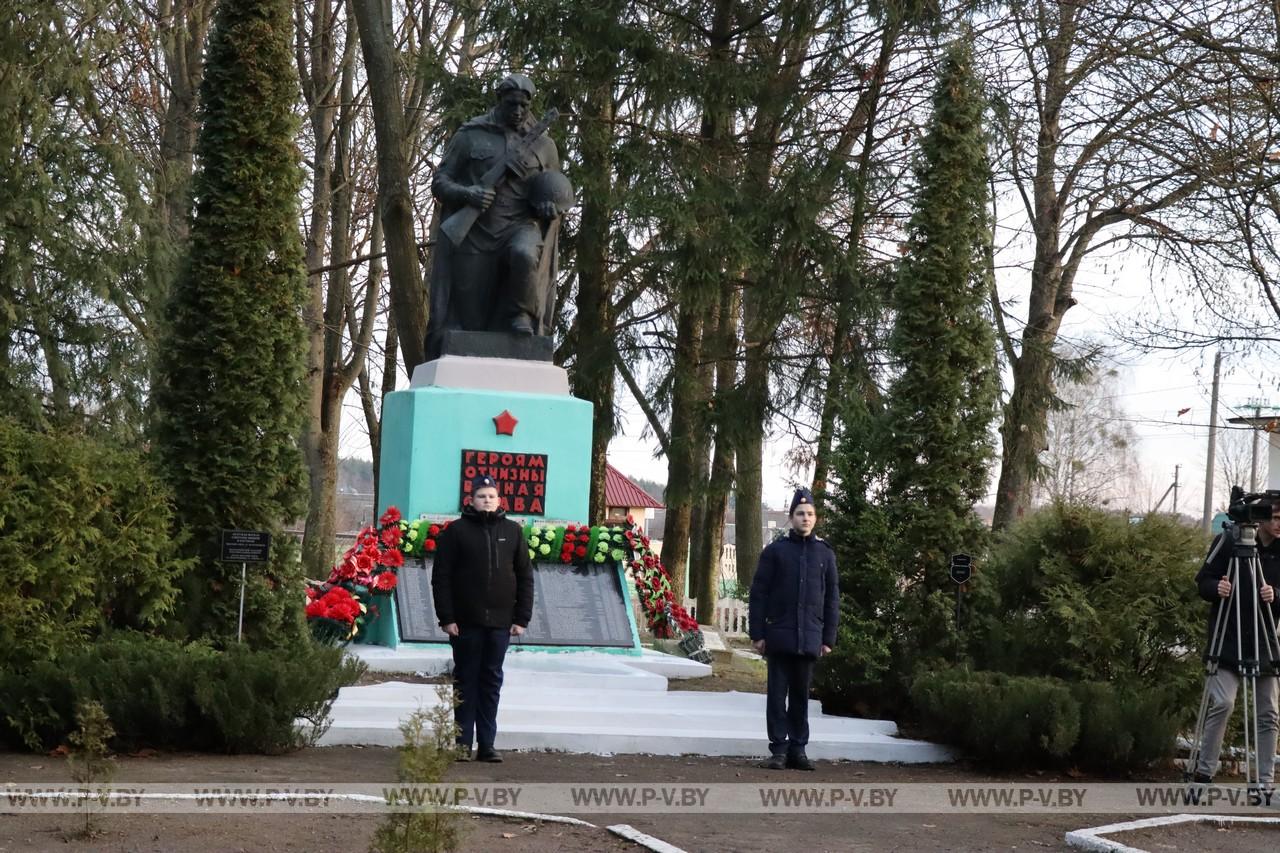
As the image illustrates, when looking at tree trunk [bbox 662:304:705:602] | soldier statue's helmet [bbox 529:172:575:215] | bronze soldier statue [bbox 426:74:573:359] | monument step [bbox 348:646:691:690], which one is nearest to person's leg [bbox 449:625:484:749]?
monument step [bbox 348:646:691:690]

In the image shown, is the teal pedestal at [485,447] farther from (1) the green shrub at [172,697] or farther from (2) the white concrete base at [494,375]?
(1) the green shrub at [172,697]

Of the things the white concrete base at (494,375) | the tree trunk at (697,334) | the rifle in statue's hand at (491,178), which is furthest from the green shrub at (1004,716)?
the tree trunk at (697,334)

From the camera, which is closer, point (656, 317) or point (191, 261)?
point (191, 261)

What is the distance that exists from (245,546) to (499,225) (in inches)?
211

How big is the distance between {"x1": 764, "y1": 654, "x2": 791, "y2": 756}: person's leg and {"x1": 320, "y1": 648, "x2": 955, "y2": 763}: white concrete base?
0.61 m

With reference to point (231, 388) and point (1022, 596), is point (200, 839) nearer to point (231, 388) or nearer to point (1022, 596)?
point (231, 388)

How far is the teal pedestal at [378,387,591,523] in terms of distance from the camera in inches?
547

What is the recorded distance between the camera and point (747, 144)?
68.2 ft

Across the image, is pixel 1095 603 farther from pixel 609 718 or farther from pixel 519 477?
pixel 519 477

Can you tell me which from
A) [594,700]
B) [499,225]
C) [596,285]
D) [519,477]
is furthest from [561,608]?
[596,285]

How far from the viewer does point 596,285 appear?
68.5ft

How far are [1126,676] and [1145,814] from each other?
248 centimetres

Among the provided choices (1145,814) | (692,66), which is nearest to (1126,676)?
(1145,814)

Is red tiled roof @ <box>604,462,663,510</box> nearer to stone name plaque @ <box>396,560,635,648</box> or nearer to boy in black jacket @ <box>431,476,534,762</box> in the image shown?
stone name plaque @ <box>396,560,635,648</box>
